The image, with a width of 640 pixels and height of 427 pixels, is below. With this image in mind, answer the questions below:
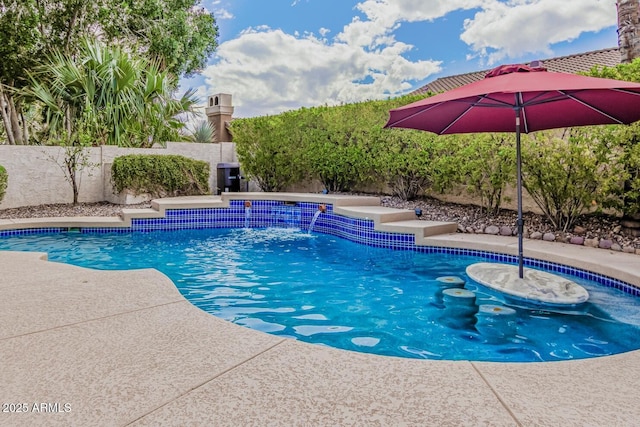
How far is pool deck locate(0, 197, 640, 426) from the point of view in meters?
1.66

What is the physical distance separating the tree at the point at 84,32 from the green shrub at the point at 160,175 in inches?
168

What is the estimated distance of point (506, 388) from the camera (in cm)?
189

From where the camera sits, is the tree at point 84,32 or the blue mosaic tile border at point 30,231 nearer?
the blue mosaic tile border at point 30,231

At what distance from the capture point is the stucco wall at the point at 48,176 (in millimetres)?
9797

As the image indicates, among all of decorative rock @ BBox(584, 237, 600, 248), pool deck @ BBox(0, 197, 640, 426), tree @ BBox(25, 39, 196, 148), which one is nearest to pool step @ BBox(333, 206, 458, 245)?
decorative rock @ BBox(584, 237, 600, 248)

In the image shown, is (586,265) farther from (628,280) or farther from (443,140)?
(443,140)

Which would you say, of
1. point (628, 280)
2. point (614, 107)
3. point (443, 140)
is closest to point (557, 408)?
point (628, 280)

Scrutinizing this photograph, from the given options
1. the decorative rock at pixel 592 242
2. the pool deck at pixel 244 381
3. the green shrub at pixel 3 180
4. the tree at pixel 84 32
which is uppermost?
the tree at pixel 84 32

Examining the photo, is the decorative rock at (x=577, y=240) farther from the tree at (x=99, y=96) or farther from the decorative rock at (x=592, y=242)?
the tree at (x=99, y=96)

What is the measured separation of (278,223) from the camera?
9273 mm

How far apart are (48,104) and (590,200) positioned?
12340 millimetres

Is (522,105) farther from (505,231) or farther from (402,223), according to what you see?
(402,223)

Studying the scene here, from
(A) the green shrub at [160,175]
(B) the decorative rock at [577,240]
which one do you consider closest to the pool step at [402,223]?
(B) the decorative rock at [577,240]

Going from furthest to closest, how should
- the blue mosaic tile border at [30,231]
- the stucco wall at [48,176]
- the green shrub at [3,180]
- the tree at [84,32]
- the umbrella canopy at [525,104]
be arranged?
the tree at [84,32], the stucco wall at [48,176], the green shrub at [3,180], the blue mosaic tile border at [30,231], the umbrella canopy at [525,104]
